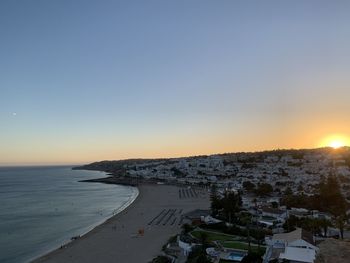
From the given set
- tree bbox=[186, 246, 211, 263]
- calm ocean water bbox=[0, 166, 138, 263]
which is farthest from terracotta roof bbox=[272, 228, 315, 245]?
calm ocean water bbox=[0, 166, 138, 263]

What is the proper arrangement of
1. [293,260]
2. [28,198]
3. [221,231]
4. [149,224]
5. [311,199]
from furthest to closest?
[28,198], [311,199], [149,224], [221,231], [293,260]

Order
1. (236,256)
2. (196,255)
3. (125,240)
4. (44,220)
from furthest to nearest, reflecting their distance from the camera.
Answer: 1. (44,220)
2. (125,240)
3. (196,255)
4. (236,256)

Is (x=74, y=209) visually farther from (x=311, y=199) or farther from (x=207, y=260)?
(x=207, y=260)

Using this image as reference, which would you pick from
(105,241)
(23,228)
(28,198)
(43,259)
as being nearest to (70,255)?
(43,259)

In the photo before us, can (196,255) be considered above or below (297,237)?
below

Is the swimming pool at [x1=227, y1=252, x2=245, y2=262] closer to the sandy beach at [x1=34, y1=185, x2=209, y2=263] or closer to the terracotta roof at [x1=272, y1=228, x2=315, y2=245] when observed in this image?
the terracotta roof at [x1=272, y1=228, x2=315, y2=245]

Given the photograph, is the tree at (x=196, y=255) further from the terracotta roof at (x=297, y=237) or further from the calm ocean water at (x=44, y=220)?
the calm ocean water at (x=44, y=220)

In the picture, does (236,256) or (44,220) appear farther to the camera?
(44,220)

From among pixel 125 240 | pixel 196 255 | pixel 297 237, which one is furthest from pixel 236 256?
pixel 125 240

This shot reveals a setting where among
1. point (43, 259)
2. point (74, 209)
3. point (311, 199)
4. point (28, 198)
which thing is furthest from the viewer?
point (28, 198)

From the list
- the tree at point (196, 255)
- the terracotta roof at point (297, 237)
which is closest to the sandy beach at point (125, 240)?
the tree at point (196, 255)

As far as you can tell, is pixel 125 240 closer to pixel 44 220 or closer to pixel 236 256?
pixel 236 256
